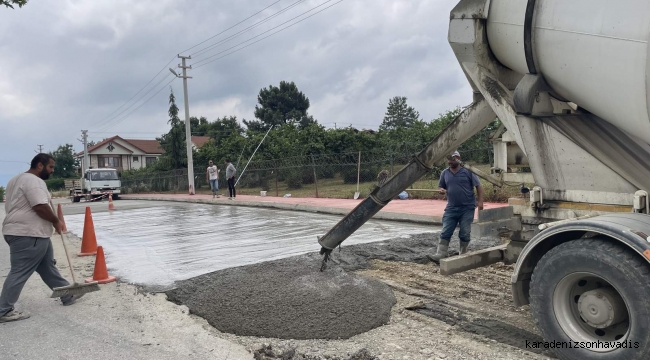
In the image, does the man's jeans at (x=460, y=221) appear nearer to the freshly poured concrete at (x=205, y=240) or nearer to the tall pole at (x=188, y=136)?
the freshly poured concrete at (x=205, y=240)

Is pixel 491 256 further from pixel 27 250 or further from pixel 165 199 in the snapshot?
pixel 165 199

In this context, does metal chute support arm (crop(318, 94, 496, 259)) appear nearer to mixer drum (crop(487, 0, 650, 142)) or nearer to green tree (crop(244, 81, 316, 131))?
mixer drum (crop(487, 0, 650, 142))

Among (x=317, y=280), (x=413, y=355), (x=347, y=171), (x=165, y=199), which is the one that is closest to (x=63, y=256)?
(x=317, y=280)

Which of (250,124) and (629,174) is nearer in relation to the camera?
(629,174)

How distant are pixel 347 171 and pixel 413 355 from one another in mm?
18771

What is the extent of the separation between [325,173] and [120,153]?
2300 inches

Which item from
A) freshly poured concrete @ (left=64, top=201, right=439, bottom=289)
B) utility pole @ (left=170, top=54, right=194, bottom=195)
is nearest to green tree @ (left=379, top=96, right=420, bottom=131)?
utility pole @ (left=170, top=54, right=194, bottom=195)

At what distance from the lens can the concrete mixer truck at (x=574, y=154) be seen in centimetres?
297

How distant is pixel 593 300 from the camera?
10.5ft

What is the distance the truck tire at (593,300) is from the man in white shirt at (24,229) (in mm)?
4811

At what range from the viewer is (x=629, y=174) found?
3404 millimetres

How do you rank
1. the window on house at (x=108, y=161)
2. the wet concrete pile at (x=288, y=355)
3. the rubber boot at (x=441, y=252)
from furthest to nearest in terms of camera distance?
1. the window on house at (x=108, y=161)
2. the rubber boot at (x=441, y=252)
3. the wet concrete pile at (x=288, y=355)

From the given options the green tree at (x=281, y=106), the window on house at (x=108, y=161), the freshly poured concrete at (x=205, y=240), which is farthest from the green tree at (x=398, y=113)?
the freshly poured concrete at (x=205, y=240)

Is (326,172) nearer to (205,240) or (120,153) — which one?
(205,240)
